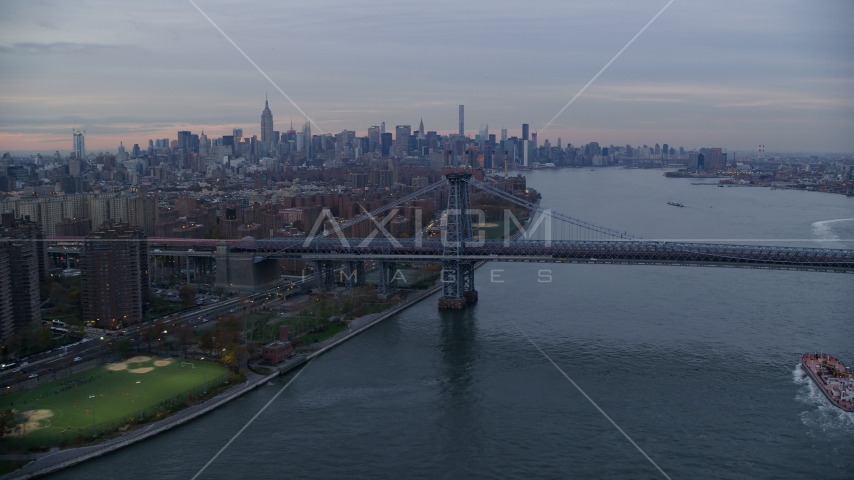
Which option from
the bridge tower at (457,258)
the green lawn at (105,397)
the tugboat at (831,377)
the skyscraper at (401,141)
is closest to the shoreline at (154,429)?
the green lawn at (105,397)

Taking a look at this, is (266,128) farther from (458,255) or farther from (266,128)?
(458,255)

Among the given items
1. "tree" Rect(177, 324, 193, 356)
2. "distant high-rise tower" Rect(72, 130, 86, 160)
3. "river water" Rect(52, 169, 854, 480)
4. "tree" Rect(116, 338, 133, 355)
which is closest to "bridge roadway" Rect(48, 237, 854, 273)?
"river water" Rect(52, 169, 854, 480)

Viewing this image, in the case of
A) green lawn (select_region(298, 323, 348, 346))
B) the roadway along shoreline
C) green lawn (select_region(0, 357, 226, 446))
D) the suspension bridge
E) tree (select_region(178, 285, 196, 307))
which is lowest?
the roadway along shoreline

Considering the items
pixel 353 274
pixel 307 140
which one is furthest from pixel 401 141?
pixel 353 274

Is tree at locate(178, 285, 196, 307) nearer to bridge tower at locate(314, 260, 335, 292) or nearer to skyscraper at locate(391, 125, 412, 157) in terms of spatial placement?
bridge tower at locate(314, 260, 335, 292)

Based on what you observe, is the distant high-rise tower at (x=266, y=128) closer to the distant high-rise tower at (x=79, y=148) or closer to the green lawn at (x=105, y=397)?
the distant high-rise tower at (x=79, y=148)

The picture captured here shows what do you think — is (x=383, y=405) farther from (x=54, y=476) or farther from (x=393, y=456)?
(x=54, y=476)

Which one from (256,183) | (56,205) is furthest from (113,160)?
(56,205)
